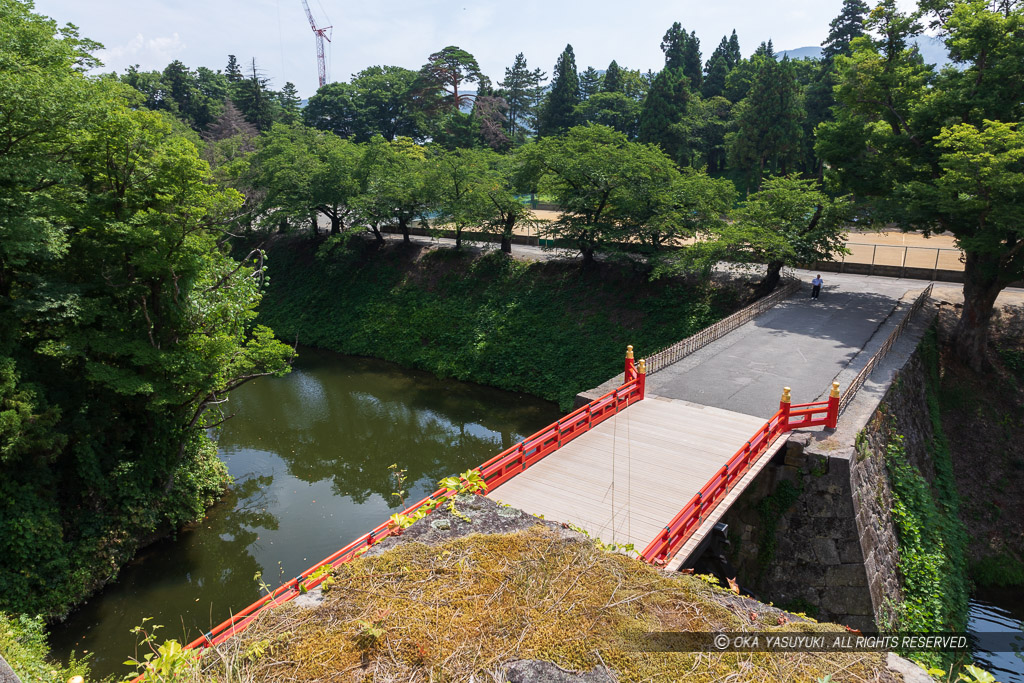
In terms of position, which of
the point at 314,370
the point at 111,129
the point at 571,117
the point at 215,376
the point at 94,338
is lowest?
the point at 314,370

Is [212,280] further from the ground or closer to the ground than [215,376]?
further from the ground

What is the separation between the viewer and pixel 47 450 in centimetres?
1205

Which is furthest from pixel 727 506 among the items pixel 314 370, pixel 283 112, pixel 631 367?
pixel 283 112

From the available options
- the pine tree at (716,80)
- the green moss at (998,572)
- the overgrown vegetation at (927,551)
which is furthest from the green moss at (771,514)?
the pine tree at (716,80)

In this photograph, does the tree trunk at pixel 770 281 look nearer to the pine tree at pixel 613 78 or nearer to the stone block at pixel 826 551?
the stone block at pixel 826 551

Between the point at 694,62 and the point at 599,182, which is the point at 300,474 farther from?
the point at 694,62

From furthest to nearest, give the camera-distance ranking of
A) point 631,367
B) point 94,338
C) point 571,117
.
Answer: point 571,117 < point 631,367 < point 94,338

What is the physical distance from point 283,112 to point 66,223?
Answer: 66.5 metres

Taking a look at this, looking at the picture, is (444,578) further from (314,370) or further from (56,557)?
(314,370)

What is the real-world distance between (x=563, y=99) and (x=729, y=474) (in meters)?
58.0

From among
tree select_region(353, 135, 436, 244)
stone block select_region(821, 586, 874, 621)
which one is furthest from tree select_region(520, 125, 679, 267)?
stone block select_region(821, 586, 874, 621)

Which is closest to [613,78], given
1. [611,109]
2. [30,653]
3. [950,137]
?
[611,109]

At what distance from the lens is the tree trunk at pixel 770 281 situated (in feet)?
77.5

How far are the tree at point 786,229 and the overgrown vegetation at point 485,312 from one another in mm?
2766
